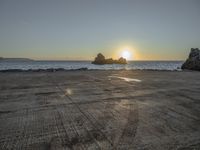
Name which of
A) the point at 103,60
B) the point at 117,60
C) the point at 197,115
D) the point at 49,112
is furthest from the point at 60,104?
the point at 117,60

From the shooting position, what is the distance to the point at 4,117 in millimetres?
2992

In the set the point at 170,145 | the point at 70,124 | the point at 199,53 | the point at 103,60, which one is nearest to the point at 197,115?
the point at 170,145

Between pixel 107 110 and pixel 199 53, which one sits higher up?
pixel 199 53

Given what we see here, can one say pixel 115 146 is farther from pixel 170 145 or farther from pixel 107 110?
pixel 107 110

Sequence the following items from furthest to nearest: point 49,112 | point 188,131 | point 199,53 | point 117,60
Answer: point 117,60 → point 199,53 → point 49,112 → point 188,131

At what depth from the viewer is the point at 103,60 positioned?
84.9 meters

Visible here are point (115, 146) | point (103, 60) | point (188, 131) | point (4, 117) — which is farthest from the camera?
point (103, 60)

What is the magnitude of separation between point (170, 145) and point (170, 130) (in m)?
0.48

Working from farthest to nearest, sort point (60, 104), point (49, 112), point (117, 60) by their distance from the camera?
1. point (117, 60)
2. point (60, 104)
3. point (49, 112)

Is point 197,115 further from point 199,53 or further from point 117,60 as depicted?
point 117,60

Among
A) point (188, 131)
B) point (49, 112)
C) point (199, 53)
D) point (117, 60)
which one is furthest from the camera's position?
point (117, 60)

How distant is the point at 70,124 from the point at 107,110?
1006mm

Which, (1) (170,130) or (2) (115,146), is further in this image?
(1) (170,130)

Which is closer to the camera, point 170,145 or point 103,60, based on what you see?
point 170,145
